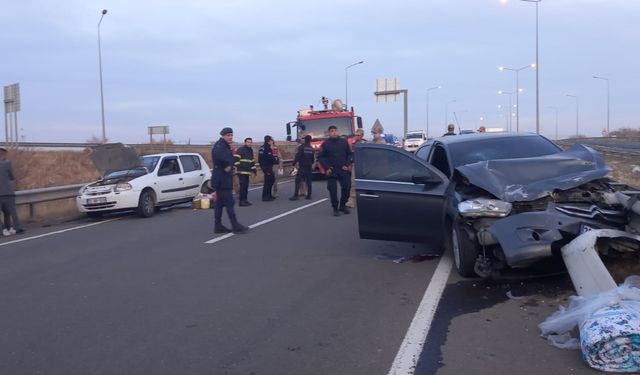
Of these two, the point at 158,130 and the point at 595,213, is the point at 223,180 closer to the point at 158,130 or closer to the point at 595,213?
the point at 595,213

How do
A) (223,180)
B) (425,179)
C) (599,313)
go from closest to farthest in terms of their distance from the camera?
(599,313), (425,179), (223,180)

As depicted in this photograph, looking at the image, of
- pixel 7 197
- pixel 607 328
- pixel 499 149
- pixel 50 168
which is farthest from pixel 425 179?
pixel 50 168

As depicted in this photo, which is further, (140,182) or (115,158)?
(115,158)

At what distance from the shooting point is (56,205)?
16.8m

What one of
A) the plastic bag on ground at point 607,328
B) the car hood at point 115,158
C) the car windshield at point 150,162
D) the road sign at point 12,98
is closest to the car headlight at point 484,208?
the plastic bag on ground at point 607,328

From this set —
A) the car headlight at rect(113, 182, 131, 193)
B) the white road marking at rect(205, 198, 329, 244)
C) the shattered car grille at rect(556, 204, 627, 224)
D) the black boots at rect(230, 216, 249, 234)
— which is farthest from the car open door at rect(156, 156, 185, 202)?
the shattered car grille at rect(556, 204, 627, 224)

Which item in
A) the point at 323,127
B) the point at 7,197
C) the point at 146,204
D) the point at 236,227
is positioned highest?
the point at 323,127

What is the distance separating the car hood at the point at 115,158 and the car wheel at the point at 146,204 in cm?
147

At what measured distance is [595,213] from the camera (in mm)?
6285

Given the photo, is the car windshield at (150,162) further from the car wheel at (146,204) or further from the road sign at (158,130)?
the road sign at (158,130)

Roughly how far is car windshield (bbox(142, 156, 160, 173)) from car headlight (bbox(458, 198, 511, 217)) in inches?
414

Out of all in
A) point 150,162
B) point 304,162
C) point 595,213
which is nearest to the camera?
point 595,213

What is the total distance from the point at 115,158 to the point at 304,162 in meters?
4.93

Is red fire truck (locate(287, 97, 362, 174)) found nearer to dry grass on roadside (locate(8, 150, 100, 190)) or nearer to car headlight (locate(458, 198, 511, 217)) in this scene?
dry grass on roadside (locate(8, 150, 100, 190))
